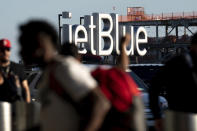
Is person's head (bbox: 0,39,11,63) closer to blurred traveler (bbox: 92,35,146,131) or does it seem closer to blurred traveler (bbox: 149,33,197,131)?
blurred traveler (bbox: 149,33,197,131)

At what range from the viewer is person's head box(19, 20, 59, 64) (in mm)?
5121

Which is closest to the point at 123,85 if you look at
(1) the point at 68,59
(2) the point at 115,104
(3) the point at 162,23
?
(2) the point at 115,104

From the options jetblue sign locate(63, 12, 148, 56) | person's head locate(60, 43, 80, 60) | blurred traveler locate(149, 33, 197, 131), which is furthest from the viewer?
jetblue sign locate(63, 12, 148, 56)

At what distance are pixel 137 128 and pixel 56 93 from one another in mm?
643

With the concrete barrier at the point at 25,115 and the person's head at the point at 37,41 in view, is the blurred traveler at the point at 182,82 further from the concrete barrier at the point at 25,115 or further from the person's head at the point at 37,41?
the person's head at the point at 37,41

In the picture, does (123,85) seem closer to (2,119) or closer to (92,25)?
(2,119)

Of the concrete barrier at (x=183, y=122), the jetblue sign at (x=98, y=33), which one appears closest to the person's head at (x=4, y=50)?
the concrete barrier at (x=183, y=122)

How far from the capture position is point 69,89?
4934 millimetres

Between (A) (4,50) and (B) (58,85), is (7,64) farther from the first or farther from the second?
(B) (58,85)

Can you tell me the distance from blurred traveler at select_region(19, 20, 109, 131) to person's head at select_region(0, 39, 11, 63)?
4.48 meters

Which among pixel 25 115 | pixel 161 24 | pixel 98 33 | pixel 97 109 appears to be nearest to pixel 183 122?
pixel 97 109

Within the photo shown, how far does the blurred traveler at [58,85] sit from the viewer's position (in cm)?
491

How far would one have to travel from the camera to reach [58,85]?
16.5 feet

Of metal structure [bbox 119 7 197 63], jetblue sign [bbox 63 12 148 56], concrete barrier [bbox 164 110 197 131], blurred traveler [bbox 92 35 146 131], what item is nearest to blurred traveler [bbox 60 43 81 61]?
concrete barrier [bbox 164 110 197 131]
